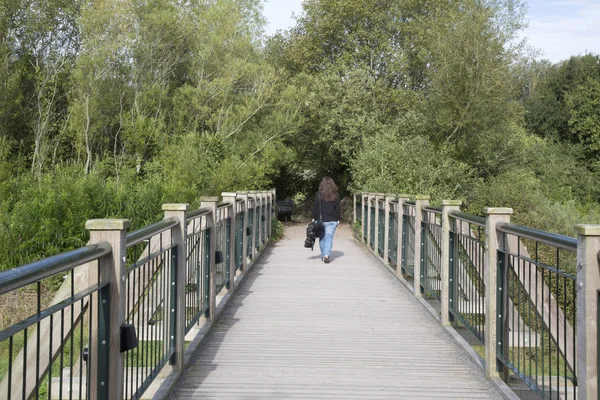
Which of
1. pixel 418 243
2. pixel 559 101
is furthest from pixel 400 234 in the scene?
pixel 559 101

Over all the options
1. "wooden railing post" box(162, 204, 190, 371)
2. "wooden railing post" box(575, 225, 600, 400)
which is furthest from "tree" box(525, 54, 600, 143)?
"wooden railing post" box(575, 225, 600, 400)

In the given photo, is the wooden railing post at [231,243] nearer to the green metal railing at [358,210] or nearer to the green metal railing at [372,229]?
the green metal railing at [372,229]

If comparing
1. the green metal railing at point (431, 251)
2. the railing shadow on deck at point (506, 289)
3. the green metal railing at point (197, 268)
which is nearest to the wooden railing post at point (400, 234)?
the railing shadow on deck at point (506, 289)

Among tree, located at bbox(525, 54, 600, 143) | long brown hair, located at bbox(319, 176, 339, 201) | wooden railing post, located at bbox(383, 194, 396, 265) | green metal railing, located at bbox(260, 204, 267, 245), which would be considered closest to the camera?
wooden railing post, located at bbox(383, 194, 396, 265)

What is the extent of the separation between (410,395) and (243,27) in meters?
26.8

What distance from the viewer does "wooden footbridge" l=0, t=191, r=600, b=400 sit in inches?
117

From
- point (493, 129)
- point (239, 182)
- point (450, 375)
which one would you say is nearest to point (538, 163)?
point (493, 129)

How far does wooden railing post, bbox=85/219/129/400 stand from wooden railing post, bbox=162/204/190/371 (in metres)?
1.60

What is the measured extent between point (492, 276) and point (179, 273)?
2.37 metres

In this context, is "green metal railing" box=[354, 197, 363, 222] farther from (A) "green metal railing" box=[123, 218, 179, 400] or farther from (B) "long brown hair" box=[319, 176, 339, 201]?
(A) "green metal railing" box=[123, 218, 179, 400]

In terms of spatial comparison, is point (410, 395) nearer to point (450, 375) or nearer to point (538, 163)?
point (450, 375)

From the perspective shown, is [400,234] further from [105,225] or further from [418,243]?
[105,225]

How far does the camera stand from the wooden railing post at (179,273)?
482 cm

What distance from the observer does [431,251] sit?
25.7 feet
